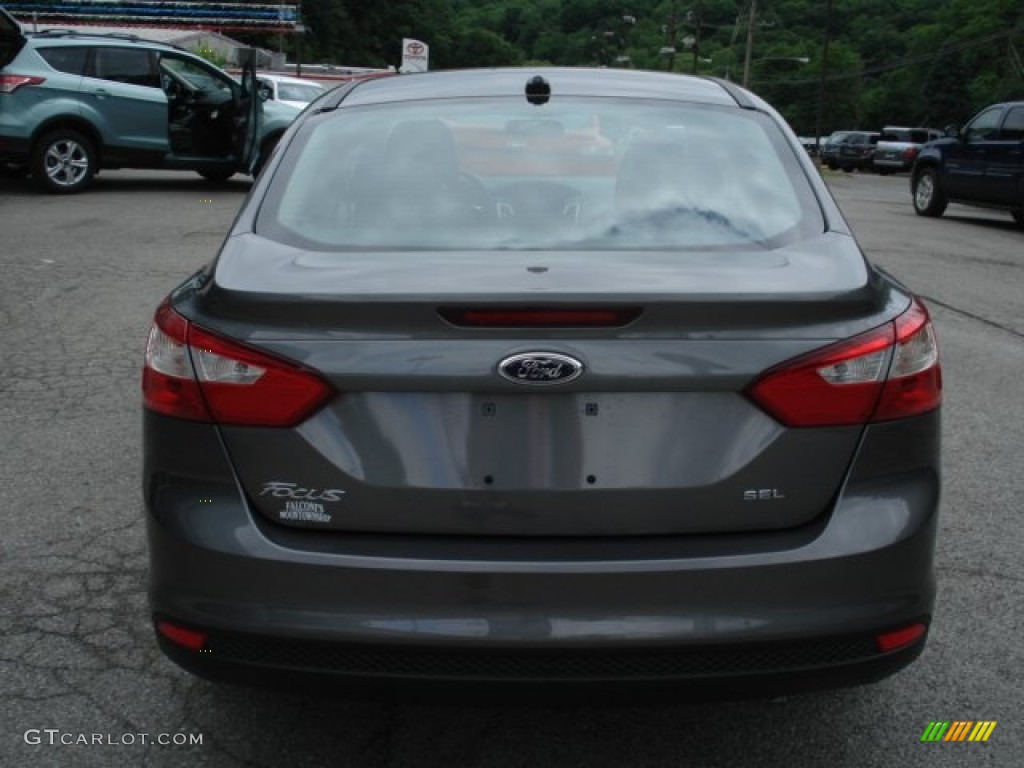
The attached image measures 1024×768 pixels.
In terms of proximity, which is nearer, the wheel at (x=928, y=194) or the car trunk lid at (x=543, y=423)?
the car trunk lid at (x=543, y=423)

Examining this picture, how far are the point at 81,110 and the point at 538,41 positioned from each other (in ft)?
294

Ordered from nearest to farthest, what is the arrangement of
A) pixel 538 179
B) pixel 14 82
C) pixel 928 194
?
pixel 538 179 < pixel 14 82 < pixel 928 194

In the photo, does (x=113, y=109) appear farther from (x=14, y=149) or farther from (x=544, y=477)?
(x=544, y=477)

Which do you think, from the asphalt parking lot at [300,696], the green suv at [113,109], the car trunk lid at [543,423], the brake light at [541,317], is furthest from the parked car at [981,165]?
the brake light at [541,317]

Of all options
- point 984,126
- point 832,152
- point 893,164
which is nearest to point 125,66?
point 984,126

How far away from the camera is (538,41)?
329 feet

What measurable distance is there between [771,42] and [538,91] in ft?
360

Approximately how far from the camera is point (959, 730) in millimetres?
3002

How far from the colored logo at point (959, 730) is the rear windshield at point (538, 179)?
4.30 ft

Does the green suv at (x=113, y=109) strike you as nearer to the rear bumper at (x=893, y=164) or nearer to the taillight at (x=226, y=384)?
the taillight at (x=226, y=384)

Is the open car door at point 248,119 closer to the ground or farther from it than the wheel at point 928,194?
farther from it

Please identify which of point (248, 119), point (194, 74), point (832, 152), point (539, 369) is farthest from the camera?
point (832, 152)

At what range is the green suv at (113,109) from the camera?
1450 centimetres

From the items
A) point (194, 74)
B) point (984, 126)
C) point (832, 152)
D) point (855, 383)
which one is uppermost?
point (855, 383)
